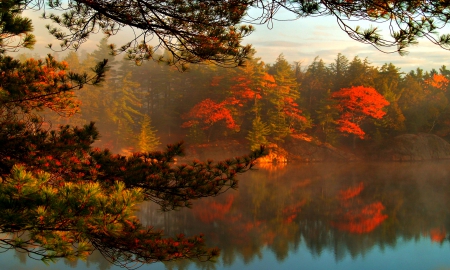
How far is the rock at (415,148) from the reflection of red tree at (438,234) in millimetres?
8688

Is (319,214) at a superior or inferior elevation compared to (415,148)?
inferior

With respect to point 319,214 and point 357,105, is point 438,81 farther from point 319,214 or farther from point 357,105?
point 319,214

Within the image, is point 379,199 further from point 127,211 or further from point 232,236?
point 127,211

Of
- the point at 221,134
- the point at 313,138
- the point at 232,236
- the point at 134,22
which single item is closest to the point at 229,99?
the point at 221,134

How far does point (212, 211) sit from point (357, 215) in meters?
3.05

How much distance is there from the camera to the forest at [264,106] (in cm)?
1529

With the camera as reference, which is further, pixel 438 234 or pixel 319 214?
pixel 319 214

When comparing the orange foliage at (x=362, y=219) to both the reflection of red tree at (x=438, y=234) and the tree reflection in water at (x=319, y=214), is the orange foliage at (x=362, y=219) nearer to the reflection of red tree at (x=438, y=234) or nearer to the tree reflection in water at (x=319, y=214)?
the tree reflection in water at (x=319, y=214)

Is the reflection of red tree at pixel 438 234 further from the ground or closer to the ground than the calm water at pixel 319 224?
further from the ground

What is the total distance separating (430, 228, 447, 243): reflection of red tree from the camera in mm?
6933

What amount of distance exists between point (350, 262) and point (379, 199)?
4.10 m

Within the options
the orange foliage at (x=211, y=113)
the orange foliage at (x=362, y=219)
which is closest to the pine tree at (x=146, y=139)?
the orange foliage at (x=211, y=113)

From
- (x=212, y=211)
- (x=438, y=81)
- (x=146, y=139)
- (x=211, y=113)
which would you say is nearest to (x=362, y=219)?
(x=212, y=211)

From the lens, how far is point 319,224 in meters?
7.61
